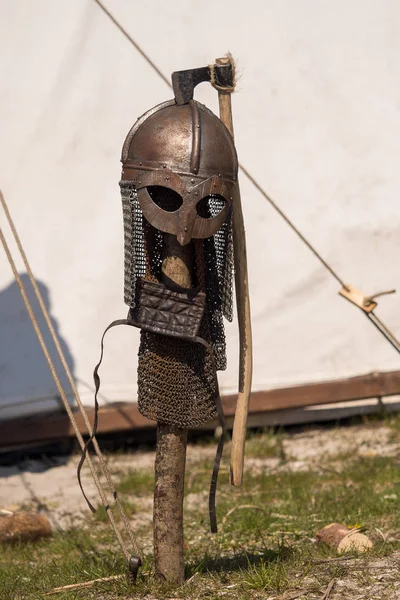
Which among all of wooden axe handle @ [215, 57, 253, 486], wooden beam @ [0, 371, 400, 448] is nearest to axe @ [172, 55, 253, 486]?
wooden axe handle @ [215, 57, 253, 486]

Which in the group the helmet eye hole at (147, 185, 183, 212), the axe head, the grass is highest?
the axe head

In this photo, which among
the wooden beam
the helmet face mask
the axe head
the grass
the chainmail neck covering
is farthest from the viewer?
the wooden beam

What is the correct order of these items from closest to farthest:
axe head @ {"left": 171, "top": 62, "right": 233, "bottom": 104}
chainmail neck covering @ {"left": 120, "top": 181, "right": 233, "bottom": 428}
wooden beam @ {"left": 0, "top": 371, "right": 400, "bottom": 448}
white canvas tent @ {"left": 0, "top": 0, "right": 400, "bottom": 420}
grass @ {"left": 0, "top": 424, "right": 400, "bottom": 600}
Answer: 1. axe head @ {"left": 171, "top": 62, "right": 233, "bottom": 104}
2. chainmail neck covering @ {"left": 120, "top": 181, "right": 233, "bottom": 428}
3. grass @ {"left": 0, "top": 424, "right": 400, "bottom": 600}
4. wooden beam @ {"left": 0, "top": 371, "right": 400, "bottom": 448}
5. white canvas tent @ {"left": 0, "top": 0, "right": 400, "bottom": 420}

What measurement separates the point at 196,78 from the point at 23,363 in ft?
10.7

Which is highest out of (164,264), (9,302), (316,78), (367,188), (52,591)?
(316,78)

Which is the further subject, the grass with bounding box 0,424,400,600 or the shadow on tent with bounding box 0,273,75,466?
the shadow on tent with bounding box 0,273,75,466

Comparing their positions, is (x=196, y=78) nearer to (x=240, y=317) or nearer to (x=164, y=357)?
(x=240, y=317)

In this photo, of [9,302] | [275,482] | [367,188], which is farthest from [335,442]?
[9,302]

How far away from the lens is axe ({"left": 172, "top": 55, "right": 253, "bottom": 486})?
3.73m

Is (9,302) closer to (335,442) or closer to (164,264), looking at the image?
(335,442)

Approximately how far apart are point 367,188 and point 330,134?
41 cm

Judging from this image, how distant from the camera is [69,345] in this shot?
663 cm

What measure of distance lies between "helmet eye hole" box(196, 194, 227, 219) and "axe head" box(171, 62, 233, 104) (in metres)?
0.37

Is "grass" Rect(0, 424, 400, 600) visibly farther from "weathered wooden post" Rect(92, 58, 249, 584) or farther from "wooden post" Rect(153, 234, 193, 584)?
"weathered wooden post" Rect(92, 58, 249, 584)
